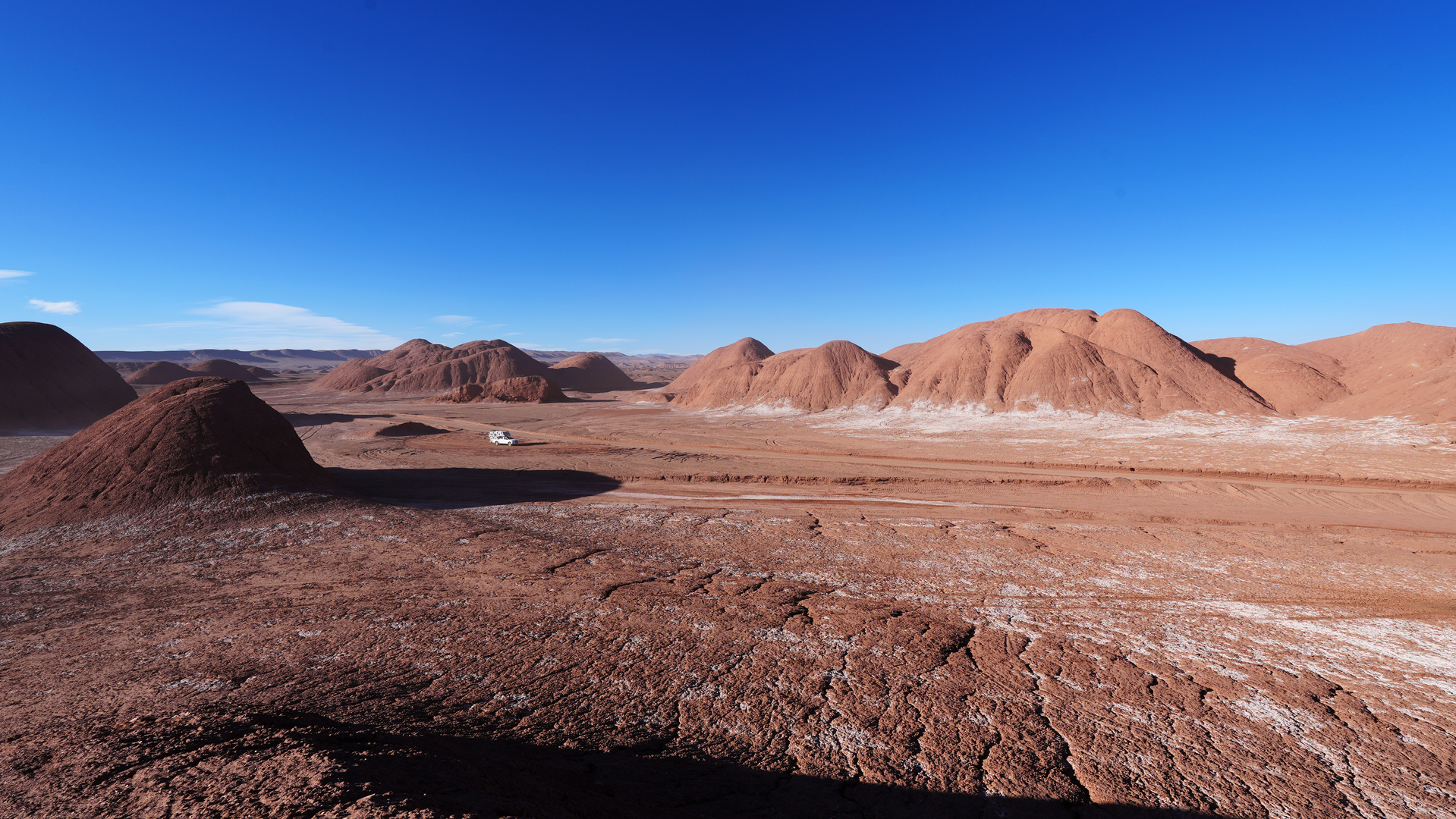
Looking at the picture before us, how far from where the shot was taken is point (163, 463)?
14648 millimetres

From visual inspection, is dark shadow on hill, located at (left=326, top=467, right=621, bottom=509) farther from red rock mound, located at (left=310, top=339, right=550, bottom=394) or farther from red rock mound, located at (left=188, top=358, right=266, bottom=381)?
red rock mound, located at (left=188, top=358, right=266, bottom=381)

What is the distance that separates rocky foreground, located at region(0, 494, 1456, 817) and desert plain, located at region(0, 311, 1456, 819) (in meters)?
0.04

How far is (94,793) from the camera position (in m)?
3.57

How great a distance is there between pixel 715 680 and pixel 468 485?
16151 millimetres

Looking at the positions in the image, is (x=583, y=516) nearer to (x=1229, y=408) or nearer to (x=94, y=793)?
(x=94, y=793)

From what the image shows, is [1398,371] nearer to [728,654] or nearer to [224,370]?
[728,654]

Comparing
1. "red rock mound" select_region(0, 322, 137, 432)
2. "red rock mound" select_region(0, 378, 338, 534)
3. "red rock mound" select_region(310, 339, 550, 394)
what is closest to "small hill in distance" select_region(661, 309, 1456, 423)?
"red rock mound" select_region(0, 378, 338, 534)

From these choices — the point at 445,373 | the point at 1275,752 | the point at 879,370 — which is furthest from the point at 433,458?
the point at 445,373

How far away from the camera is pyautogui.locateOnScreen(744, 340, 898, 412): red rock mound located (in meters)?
46.5

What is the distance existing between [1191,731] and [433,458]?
88.9 ft

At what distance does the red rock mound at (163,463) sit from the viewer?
13617mm

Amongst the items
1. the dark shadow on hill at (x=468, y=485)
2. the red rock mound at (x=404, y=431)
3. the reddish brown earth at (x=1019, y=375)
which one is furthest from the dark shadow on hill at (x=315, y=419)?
the reddish brown earth at (x=1019, y=375)

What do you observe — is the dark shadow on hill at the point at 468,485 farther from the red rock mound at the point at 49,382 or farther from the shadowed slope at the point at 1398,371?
the shadowed slope at the point at 1398,371

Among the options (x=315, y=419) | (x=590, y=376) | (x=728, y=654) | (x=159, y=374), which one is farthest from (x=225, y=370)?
(x=728, y=654)
